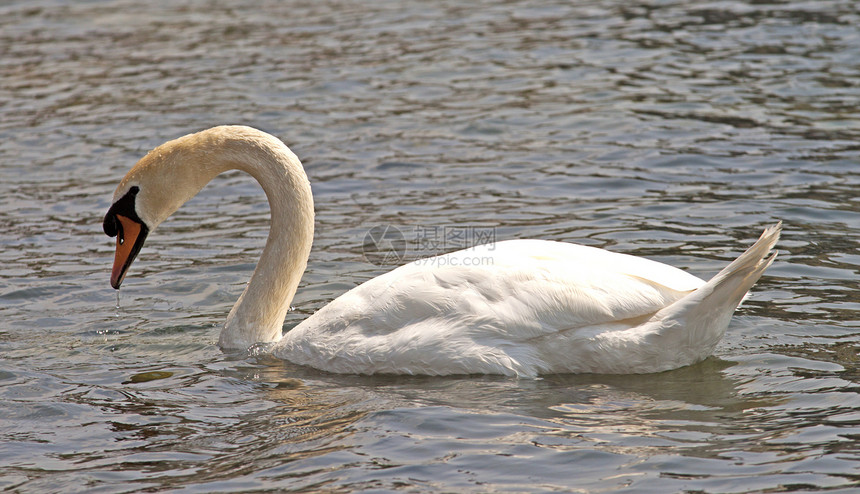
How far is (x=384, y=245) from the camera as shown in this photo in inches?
342

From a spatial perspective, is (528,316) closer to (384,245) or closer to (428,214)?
(384,245)

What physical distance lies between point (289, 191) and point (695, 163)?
15.5ft

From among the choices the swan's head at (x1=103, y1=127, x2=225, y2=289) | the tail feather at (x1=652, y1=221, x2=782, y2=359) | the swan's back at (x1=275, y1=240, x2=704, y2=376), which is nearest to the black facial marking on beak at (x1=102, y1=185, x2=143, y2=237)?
the swan's head at (x1=103, y1=127, x2=225, y2=289)

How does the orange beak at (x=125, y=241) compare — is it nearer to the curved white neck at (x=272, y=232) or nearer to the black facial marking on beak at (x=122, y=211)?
the black facial marking on beak at (x=122, y=211)

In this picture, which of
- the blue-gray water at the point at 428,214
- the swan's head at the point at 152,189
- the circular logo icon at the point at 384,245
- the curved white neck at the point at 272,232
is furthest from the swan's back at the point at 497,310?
the circular logo icon at the point at 384,245

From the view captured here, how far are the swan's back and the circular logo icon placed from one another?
7.11ft

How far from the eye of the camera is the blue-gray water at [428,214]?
5000 millimetres

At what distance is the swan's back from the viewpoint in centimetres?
567

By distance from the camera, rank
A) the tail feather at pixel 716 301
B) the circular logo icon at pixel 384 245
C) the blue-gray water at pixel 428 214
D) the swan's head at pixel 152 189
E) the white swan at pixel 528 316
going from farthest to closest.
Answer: the circular logo icon at pixel 384 245, the swan's head at pixel 152 189, the white swan at pixel 528 316, the tail feather at pixel 716 301, the blue-gray water at pixel 428 214

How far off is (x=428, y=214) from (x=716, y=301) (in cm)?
412

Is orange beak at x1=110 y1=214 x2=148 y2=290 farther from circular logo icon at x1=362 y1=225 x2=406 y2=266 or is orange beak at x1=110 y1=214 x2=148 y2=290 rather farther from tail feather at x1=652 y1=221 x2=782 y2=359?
tail feather at x1=652 y1=221 x2=782 y2=359

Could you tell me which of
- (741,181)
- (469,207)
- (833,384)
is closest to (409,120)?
(469,207)

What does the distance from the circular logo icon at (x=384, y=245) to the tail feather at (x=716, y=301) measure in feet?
10.3

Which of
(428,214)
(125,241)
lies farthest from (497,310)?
(428,214)
